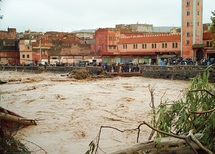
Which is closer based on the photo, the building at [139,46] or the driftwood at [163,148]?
the driftwood at [163,148]

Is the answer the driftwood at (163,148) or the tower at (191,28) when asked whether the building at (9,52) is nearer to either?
the tower at (191,28)

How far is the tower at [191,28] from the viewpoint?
55469 millimetres

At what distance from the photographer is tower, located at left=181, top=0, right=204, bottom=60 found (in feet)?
182

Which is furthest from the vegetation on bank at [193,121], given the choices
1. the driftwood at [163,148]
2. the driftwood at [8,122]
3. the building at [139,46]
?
the building at [139,46]

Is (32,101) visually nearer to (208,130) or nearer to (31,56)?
(208,130)

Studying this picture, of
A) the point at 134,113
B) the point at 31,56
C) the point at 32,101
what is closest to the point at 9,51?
the point at 31,56

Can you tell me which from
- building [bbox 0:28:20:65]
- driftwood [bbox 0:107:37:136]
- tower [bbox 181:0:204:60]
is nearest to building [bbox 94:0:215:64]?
tower [bbox 181:0:204:60]

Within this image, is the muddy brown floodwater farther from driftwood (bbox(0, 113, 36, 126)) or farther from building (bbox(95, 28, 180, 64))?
building (bbox(95, 28, 180, 64))

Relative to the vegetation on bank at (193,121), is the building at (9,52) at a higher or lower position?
higher

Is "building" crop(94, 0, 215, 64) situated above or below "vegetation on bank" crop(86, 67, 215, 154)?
above

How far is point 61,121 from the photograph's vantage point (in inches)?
579

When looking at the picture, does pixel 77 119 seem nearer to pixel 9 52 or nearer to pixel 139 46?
pixel 139 46

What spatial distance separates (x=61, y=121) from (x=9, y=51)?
6819 cm

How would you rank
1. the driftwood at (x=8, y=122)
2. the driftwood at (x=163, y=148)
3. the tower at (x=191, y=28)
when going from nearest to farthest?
the driftwood at (x=163, y=148) < the driftwood at (x=8, y=122) < the tower at (x=191, y=28)
